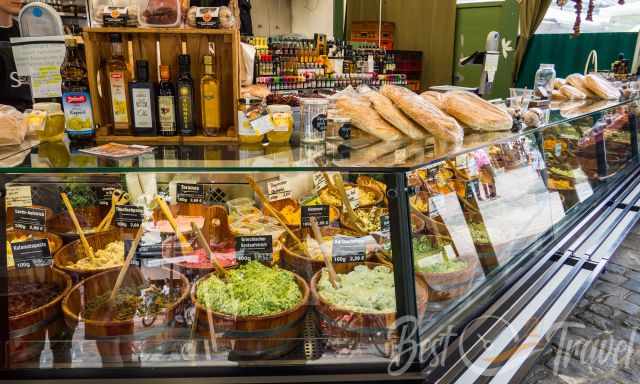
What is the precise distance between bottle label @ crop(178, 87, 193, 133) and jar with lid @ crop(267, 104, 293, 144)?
0.96 feet

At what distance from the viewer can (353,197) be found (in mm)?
2156

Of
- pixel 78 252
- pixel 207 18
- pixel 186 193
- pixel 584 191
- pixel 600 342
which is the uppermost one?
pixel 207 18

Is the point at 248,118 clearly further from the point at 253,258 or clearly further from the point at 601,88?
the point at 601,88

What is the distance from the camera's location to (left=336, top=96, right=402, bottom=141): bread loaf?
1.68m

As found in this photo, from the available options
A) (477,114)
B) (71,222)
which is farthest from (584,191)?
(71,222)

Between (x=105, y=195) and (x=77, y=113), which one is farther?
(x=105, y=195)

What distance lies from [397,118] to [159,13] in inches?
36.8

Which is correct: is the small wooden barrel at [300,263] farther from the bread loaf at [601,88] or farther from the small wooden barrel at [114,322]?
the bread loaf at [601,88]

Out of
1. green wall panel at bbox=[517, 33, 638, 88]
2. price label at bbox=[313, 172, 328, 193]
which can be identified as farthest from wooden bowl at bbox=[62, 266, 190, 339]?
green wall panel at bbox=[517, 33, 638, 88]

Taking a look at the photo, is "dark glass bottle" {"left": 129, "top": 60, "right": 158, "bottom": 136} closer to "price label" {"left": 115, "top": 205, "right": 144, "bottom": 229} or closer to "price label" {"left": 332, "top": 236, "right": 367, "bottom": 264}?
"price label" {"left": 115, "top": 205, "right": 144, "bottom": 229}

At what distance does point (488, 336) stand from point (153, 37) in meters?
1.67

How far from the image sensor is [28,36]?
161 cm

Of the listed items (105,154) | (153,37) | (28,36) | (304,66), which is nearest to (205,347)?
(105,154)

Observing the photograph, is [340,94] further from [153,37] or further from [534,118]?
[534,118]
